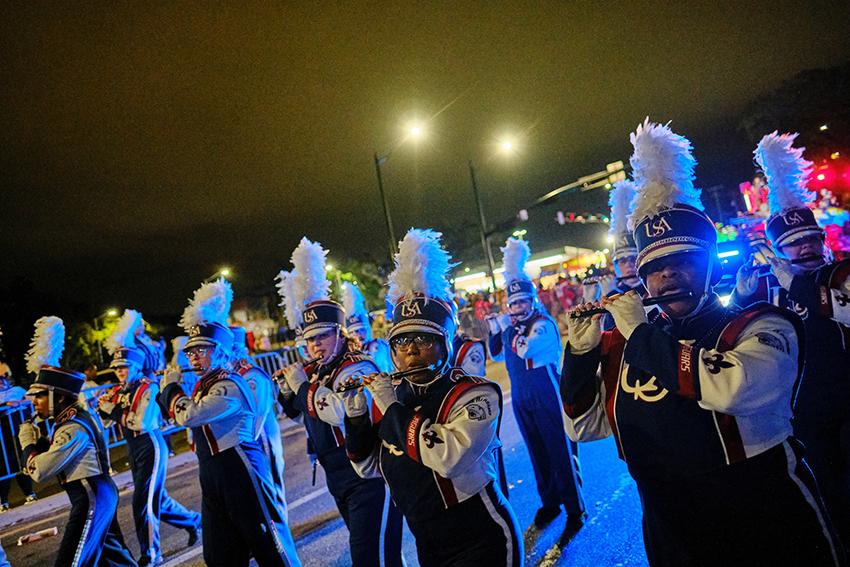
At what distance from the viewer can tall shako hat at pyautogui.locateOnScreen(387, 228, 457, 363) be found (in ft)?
10.1

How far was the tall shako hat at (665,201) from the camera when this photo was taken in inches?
89.5

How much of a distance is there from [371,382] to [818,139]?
105 ft

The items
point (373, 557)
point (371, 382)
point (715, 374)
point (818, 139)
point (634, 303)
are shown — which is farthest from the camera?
point (818, 139)

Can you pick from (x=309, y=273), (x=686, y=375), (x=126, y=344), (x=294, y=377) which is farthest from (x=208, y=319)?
(x=686, y=375)

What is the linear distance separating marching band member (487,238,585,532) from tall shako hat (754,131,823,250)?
2041 mm

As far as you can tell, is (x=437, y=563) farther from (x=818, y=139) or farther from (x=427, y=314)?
(x=818, y=139)

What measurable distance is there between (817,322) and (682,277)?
1959mm

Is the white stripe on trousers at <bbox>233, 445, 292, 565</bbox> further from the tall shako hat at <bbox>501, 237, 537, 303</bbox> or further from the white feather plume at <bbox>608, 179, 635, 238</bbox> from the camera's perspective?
the white feather plume at <bbox>608, 179, 635, 238</bbox>

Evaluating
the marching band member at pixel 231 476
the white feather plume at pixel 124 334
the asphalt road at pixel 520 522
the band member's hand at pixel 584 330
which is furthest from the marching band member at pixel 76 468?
the band member's hand at pixel 584 330

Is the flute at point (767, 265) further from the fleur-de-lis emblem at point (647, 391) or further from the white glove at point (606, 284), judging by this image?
the fleur-de-lis emblem at point (647, 391)

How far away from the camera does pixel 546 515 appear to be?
4.89 m

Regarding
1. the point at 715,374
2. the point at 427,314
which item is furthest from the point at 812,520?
the point at 427,314

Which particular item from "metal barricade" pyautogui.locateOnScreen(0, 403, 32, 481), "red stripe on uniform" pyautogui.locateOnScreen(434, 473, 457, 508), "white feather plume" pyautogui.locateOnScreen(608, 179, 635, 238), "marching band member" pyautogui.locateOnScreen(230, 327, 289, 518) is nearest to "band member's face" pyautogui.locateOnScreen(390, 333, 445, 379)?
"red stripe on uniform" pyautogui.locateOnScreen(434, 473, 457, 508)

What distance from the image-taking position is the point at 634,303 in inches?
87.0
